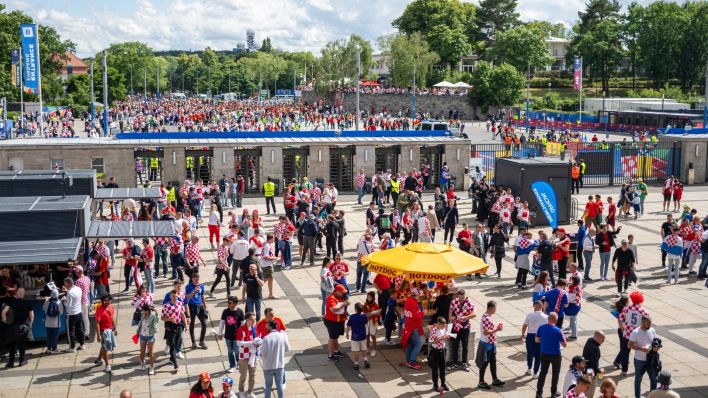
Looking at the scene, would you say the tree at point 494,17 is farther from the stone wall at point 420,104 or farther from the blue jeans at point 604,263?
the blue jeans at point 604,263

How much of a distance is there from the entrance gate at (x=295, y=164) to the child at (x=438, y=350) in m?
23.6

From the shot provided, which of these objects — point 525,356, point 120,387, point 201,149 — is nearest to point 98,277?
point 120,387

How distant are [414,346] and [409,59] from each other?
320 ft

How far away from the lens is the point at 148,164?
36312 mm

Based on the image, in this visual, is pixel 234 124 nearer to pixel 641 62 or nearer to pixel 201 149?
pixel 201 149

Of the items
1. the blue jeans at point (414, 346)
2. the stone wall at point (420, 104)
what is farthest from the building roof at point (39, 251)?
the stone wall at point (420, 104)

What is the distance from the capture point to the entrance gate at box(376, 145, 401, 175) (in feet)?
121

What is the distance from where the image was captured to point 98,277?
17672 mm

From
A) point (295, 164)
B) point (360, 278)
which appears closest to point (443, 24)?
point (295, 164)

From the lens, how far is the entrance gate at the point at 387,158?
37031 millimetres

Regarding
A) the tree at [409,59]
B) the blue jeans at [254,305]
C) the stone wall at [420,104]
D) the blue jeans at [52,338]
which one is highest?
the tree at [409,59]

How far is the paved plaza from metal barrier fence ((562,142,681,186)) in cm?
1842

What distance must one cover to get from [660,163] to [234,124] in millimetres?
43075

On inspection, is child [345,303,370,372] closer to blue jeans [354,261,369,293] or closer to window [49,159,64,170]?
blue jeans [354,261,369,293]
